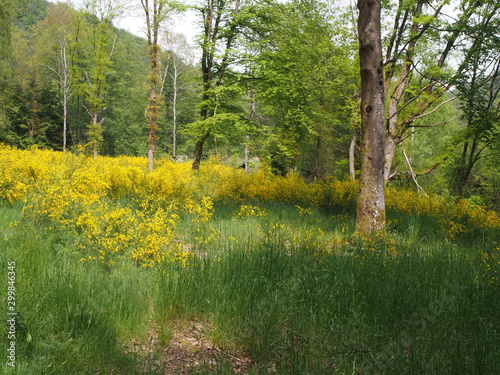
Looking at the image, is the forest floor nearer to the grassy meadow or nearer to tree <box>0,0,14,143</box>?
the grassy meadow

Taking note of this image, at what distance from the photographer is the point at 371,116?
5434mm

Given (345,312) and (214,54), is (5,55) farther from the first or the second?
(345,312)

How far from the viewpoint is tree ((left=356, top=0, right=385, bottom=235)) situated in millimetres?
5316

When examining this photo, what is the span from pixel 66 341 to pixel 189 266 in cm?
146

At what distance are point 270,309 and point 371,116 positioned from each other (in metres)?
4.17

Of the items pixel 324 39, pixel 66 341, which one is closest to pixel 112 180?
pixel 66 341

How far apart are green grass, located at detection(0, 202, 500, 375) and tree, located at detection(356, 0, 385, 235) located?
4.90 feet

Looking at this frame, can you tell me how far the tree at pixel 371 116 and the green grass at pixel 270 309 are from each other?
1494 mm

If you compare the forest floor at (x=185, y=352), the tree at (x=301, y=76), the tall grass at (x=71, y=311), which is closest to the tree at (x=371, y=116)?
the forest floor at (x=185, y=352)

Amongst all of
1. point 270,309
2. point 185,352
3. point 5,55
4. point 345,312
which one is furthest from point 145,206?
point 5,55

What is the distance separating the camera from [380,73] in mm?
5355

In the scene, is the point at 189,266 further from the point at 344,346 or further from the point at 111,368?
the point at 344,346

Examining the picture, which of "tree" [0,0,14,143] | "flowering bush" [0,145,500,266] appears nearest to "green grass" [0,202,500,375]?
"flowering bush" [0,145,500,266]

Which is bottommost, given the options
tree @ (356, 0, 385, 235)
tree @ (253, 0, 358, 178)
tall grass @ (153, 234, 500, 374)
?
tall grass @ (153, 234, 500, 374)
